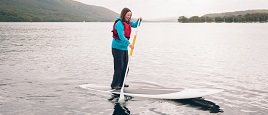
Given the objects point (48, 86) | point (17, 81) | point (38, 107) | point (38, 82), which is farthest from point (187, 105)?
point (17, 81)

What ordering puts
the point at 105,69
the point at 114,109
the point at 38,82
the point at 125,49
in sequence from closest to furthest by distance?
1. the point at 114,109
2. the point at 125,49
3. the point at 38,82
4. the point at 105,69

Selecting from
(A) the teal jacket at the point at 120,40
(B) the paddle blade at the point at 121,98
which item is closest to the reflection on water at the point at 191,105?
(B) the paddle blade at the point at 121,98

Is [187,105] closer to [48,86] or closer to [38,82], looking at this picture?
[48,86]

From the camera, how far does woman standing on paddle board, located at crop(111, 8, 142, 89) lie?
1085cm

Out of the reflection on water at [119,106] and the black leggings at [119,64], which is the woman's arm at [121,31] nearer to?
the black leggings at [119,64]

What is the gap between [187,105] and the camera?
1038cm

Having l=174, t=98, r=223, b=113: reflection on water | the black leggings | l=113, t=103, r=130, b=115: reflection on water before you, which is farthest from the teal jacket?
l=174, t=98, r=223, b=113: reflection on water

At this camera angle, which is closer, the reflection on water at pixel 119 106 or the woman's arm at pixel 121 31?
the reflection on water at pixel 119 106

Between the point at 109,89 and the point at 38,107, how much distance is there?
10.3 ft

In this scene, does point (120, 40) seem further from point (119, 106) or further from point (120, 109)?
point (120, 109)

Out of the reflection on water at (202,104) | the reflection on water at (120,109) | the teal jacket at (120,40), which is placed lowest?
the reflection on water at (202,104)

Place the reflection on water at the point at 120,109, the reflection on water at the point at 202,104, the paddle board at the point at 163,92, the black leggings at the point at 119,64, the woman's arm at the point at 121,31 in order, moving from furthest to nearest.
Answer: the black leggings at the point at 119,64, the woman's arm at the point at 121,31, the paddle board at the point at 163,92, the reflection on water at the point at 202,104, the reflection on water at the point at 120,109

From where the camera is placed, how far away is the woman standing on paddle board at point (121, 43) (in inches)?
427

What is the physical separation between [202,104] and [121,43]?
12.3 feet
